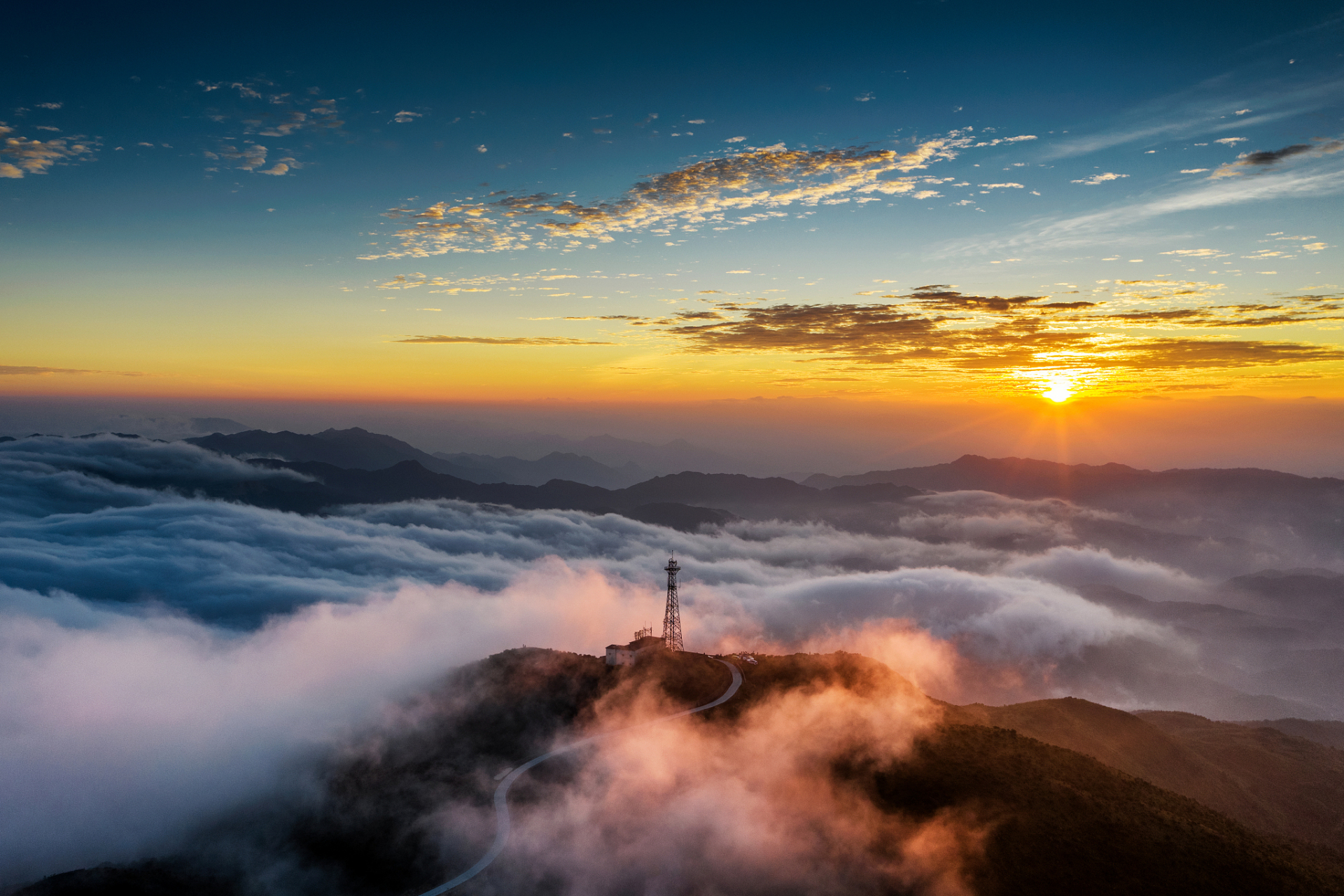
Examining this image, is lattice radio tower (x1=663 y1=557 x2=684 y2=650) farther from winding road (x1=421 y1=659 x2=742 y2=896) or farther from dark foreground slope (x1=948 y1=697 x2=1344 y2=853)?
dark foreground slope (x1=948 y1=697 x2=1344 y2=853)

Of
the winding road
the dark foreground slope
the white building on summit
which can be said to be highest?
the white building on summit

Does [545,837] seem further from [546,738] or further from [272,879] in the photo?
[272,879]

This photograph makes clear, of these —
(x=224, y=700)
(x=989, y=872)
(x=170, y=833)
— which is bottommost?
(x=224, y=700)

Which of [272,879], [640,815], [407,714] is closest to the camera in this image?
[272,879]

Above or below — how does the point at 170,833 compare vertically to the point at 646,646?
below

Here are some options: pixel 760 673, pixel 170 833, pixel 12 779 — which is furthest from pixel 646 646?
pixel 12 779

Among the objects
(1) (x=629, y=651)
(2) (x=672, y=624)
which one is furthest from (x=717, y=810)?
(2) (x=672, y=624)

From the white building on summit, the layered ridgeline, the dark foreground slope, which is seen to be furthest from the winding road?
the dark foreground slope
